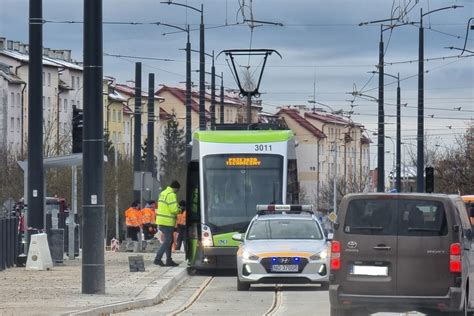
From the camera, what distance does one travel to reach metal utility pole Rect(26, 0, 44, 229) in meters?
31.6

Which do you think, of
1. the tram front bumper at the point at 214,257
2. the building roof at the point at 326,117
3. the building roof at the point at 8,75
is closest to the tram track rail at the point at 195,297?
the tram front bumper at the point at 214,257

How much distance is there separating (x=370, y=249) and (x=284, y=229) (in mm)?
10346

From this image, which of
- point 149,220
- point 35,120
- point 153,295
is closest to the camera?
point 153,295

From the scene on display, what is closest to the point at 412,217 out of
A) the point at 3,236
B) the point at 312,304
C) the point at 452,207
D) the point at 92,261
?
the point at 452,207

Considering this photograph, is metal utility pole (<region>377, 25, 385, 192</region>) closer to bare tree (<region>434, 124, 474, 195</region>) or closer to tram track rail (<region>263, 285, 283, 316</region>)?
bare tree (<region>434, 124, 474, 195</region>)

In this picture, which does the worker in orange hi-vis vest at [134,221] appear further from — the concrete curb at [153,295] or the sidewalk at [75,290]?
the concrete curb at [153,295]

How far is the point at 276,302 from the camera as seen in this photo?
23.8 m

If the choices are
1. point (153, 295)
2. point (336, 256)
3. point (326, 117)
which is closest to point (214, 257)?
point (153, 295)

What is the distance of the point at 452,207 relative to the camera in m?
17.9

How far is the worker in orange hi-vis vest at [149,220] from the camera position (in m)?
45.0

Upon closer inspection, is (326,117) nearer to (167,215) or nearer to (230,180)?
(230,180)

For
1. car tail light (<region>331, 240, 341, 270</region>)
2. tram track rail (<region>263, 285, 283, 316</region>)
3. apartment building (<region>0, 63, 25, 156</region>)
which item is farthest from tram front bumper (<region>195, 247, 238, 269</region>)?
apartment building (<region>0, 63, 25, 156</region>)

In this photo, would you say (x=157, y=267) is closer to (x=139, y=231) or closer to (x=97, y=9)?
(x=97, y=9)

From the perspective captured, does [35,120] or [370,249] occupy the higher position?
[35,120]
